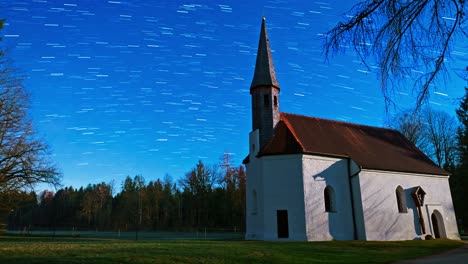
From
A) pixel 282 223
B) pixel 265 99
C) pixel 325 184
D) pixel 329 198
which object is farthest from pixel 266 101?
pixel 282 223

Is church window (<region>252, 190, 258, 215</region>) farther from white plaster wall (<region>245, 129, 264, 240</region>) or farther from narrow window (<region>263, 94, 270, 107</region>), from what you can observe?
narrow window (<region>263, 94, 270, 107</region>)

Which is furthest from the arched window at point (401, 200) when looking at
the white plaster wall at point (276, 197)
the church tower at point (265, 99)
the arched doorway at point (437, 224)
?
the church tower at point (265, 99)

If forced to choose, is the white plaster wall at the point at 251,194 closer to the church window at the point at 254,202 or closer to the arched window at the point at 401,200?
the church window at the point at 254,202

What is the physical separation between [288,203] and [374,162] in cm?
860

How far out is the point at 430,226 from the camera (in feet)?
88.0

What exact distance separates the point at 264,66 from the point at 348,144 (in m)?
9.69

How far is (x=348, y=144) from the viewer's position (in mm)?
27516

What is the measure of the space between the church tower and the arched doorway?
16.3 m

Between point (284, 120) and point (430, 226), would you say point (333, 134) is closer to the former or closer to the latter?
point (284, 120)

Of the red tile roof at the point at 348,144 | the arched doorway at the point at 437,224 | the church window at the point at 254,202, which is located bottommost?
the arched doorway at the point at 437,224

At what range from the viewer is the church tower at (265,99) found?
25502 millimetres

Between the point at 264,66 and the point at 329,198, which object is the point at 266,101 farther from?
the point at 329,198

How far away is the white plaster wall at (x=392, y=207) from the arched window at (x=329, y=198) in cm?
216

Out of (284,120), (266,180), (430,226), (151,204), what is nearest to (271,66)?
(284,120)
